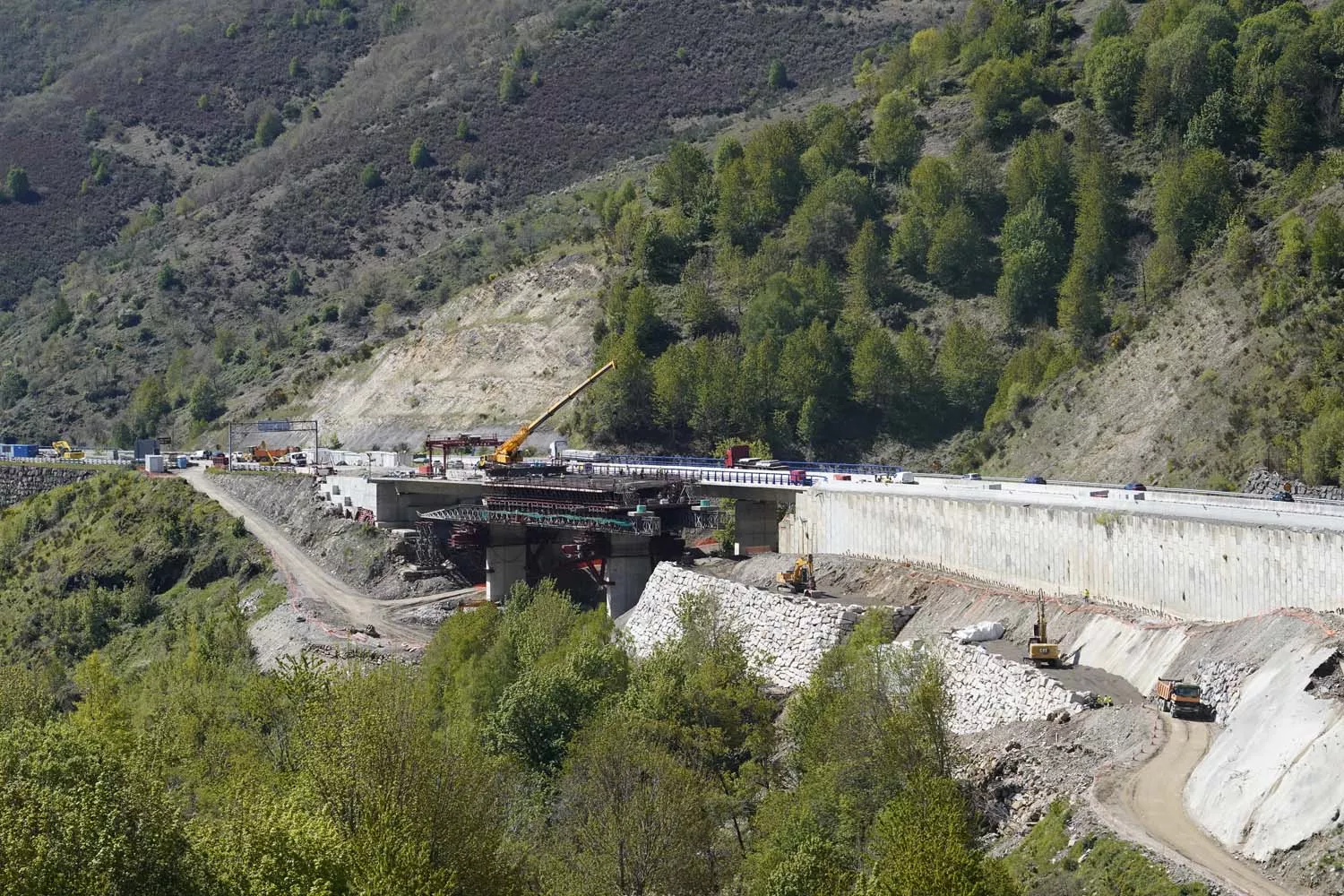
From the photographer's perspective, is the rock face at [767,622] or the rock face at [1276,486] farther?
the rock face at [1276,486]

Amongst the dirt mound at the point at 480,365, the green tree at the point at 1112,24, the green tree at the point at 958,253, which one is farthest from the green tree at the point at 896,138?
the dirt mound at the point at 480,365

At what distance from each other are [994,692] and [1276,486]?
30.2 metres

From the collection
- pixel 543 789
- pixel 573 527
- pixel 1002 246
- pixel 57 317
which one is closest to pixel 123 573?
pixel 573 527

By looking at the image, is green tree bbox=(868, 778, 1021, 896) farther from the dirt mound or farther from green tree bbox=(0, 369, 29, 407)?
green tree bbox=(0, 369, 29, 407)

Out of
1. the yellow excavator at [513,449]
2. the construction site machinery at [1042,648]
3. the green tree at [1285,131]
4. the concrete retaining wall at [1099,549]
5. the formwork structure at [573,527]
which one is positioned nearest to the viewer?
the concrete retaining wall at [1099,549]

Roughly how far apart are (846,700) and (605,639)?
24267 mm

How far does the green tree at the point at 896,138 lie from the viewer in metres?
128

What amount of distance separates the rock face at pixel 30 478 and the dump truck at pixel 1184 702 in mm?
110158

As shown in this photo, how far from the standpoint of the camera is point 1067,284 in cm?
10419

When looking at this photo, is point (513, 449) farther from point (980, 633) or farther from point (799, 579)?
point (980, 633)

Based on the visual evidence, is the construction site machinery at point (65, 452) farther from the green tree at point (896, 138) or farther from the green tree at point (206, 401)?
the green tree at point (896, 138)

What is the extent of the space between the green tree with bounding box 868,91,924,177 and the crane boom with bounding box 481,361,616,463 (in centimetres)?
2942

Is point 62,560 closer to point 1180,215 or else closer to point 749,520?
point 749,520

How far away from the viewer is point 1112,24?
12794 centimetres
